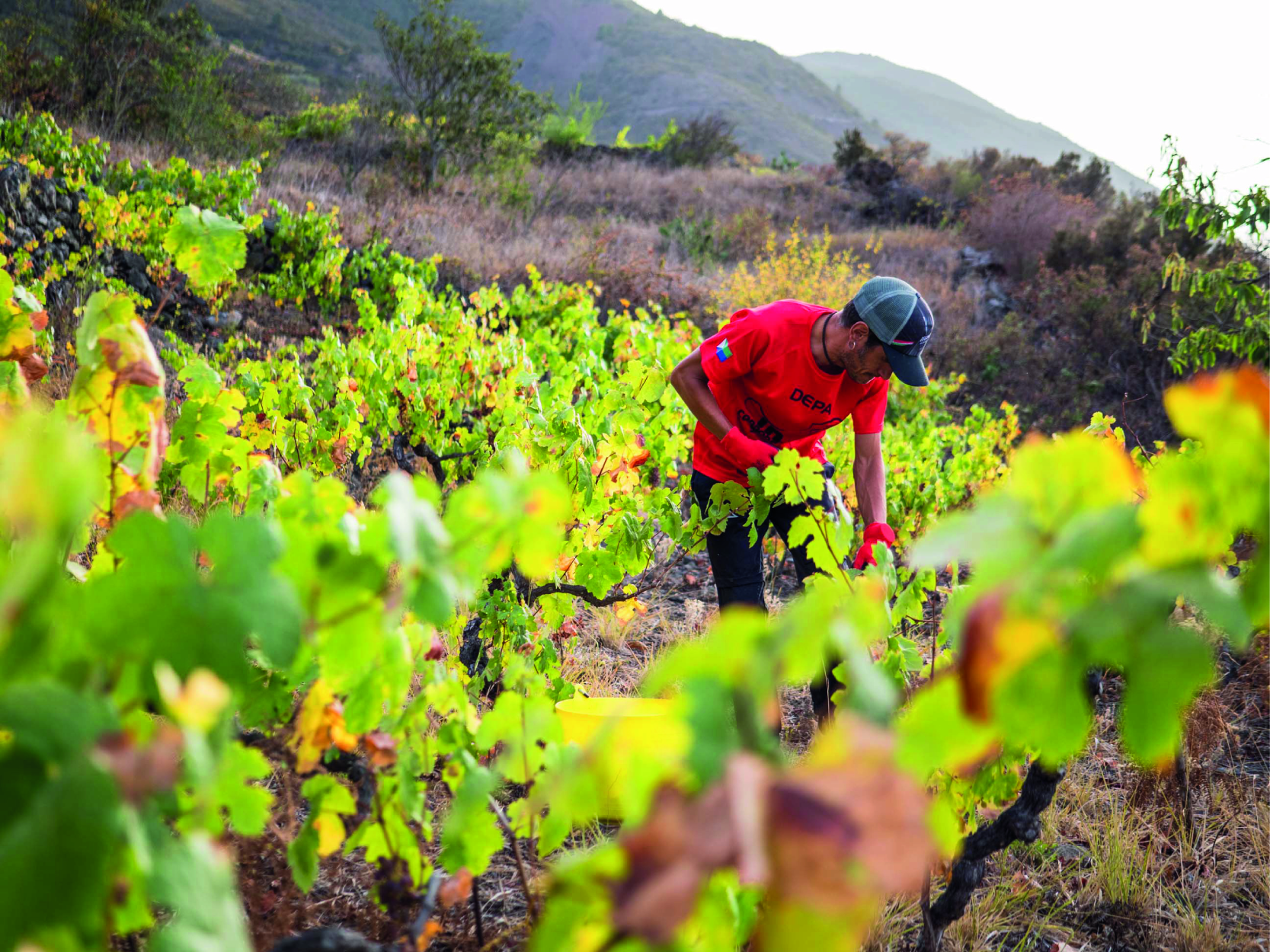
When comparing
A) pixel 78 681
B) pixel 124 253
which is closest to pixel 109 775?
pixel 78 681

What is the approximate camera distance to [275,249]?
7.61m

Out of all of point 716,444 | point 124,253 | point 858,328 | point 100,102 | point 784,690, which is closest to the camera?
point 858,328

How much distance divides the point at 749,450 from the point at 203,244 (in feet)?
5.26

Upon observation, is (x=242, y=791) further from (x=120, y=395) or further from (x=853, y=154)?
(x=853, y=154)

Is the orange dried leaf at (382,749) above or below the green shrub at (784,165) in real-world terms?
below

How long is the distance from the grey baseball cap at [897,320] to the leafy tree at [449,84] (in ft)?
39.2

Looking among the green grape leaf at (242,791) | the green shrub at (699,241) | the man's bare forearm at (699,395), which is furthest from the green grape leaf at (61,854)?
the green shrub at (699,241)

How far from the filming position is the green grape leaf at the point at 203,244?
42.6 inches

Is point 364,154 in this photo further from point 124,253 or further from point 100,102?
point 124,253

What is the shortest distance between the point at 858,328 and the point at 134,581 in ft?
6.89

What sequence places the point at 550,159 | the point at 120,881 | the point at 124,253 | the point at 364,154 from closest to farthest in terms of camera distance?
the point at 120,881, the point at 124,253, the point at 364,154, the point at 550,159

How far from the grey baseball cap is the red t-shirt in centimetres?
22

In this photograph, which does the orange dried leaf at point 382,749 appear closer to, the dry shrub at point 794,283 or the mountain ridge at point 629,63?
the dry shrub at point 794,283

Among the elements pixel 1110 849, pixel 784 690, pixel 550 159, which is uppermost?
pixel 550 159
